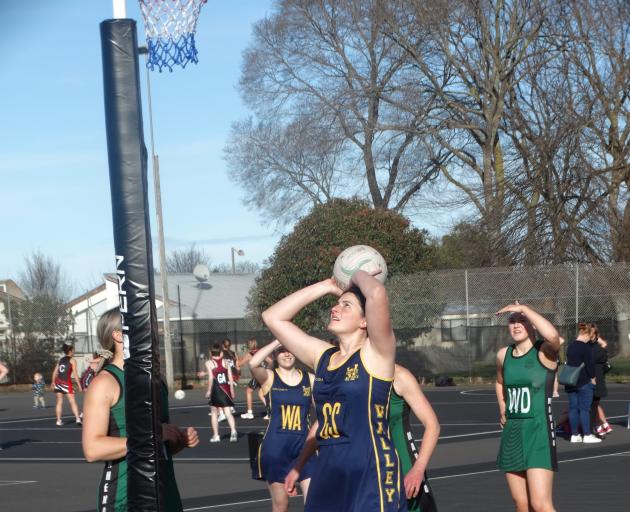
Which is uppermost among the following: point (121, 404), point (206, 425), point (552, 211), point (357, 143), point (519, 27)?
point (519, 27)

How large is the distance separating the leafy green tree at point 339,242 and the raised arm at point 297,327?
3477 centimetres

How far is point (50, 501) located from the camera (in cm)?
1339

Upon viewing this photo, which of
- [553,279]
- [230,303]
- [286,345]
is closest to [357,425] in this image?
[286,345]

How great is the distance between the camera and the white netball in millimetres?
5559

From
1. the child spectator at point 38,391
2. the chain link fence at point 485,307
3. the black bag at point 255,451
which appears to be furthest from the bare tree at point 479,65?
the black bag at point 255,451

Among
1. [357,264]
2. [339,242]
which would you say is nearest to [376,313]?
[357,264]

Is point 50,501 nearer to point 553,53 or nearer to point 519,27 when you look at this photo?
point 553,53

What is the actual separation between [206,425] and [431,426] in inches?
749

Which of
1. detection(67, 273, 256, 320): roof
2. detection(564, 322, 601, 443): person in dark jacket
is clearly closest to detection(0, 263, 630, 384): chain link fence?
detection(67, 273, 256, 320): roof

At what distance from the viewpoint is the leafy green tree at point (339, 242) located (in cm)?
4128

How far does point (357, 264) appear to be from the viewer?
5.56 m

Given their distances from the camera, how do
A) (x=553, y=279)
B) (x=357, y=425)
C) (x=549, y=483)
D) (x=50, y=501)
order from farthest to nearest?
(x=553, y=279), (x=50, y=501), (x=549, y=483), (x=357, y=425)

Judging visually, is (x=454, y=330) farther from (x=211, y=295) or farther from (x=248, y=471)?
(x=211, y=295)

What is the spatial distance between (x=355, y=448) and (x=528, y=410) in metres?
3.86
